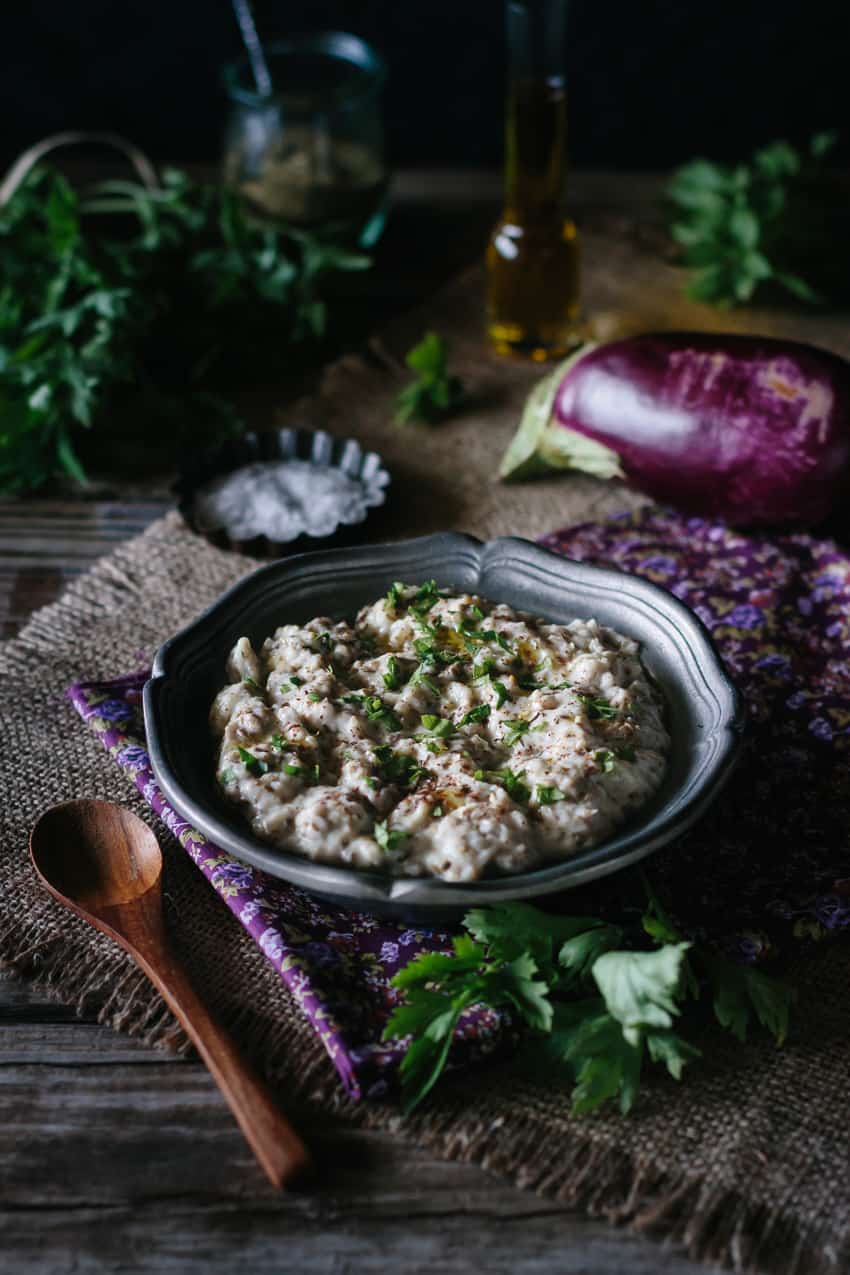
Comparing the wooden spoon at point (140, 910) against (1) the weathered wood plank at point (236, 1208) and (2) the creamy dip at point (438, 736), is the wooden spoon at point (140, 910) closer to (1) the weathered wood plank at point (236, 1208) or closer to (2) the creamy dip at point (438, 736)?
(1) the weathered wood plank at point (236, 1208)

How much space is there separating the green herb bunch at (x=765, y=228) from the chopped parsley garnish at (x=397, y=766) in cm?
200

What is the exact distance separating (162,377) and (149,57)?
4.53 ft

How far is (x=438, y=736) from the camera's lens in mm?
1906

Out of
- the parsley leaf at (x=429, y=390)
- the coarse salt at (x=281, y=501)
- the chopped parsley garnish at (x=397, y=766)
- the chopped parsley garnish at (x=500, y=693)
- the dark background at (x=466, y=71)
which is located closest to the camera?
the chopped parsley garnish at (x=397, y=766)

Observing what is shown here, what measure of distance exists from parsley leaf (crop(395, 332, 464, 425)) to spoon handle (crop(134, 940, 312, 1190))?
169 cm

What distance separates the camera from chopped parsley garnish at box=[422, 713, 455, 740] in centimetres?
191

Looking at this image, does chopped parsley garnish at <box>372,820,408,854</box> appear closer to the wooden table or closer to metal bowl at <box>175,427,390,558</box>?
the wooden table

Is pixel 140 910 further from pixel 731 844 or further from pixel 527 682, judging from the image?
pixel 731 844

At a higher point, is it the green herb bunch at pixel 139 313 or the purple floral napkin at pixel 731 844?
the green herb bunch at pixel 139 313

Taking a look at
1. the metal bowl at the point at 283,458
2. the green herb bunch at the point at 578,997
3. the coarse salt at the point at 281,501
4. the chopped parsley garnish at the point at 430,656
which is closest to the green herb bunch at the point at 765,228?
the metal bowl at the point at 283,458

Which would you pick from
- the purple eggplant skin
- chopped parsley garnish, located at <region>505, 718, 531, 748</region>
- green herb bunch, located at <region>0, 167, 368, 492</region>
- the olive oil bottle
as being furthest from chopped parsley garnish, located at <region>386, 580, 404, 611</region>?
the olive oil bottle

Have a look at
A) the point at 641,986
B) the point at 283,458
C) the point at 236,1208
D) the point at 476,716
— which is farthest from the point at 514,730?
the point at 283,458

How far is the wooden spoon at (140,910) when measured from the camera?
1594 mm

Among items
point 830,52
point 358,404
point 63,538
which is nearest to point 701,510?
point 358,404
